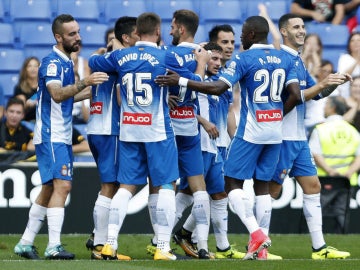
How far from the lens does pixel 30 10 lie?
1795cm

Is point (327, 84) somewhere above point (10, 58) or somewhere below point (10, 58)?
above

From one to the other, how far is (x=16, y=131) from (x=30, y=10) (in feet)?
11.8

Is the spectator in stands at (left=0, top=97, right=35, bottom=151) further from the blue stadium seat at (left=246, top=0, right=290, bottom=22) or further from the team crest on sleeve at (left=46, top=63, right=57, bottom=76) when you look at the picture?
the blue stadium seat at (left=246, top=0, right=290, bottom=22)

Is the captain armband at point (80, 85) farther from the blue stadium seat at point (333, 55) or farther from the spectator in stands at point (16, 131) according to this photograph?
the blue stadium seat at point (333, 55)

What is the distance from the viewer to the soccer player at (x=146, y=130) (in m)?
10.7

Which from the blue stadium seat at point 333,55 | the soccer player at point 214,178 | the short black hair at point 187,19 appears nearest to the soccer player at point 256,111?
the short black hair at point 187,19

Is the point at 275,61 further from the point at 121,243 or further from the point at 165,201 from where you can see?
the point at 121,243

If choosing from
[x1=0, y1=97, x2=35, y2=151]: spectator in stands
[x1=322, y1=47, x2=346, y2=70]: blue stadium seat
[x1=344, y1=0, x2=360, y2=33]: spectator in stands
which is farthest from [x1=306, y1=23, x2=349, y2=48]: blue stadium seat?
[x1=0, y1=97, x2=35, y2=151]: spectator in stands

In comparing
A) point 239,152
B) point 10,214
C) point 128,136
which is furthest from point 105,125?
point 10,214

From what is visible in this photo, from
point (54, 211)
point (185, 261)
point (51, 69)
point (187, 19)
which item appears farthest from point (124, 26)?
point (185, 261)

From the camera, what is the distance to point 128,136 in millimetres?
10781

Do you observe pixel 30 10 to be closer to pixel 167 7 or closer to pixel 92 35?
pixel 92 35

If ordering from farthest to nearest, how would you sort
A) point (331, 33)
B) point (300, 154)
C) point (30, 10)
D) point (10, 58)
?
point (331, 33) < point (30, 10) < point (10, 58) < point (300, 154)

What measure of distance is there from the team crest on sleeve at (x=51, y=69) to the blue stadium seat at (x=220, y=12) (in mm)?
7872
